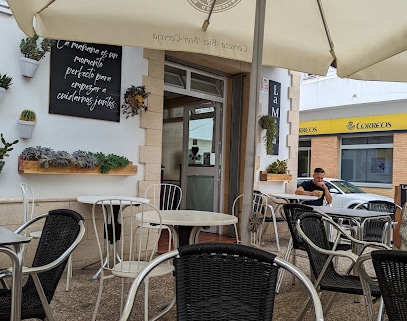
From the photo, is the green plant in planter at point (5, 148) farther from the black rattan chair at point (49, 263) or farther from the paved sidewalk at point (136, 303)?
the black rattan chair at point (49, 263)

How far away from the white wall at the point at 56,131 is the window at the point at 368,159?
31.0 feet

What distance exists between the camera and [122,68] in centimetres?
457

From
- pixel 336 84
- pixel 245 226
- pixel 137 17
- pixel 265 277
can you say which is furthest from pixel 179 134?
pixel 336 84

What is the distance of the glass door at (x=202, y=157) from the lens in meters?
6.28

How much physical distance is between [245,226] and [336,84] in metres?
11.4

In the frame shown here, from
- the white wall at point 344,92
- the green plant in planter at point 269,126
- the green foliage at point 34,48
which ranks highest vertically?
the white wall at point 344,92


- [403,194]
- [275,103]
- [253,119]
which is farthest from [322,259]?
[403,194]

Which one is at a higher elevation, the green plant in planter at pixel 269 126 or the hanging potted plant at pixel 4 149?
the green plant in planter at pixel 269 126

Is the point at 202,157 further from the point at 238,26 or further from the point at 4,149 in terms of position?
the point at 238,26

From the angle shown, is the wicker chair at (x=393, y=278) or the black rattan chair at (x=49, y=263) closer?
the wicker chair at (x=393, y=278)

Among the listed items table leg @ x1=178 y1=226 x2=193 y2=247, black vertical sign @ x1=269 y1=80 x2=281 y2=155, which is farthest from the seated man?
table leg @ x1=178 y1=226 x2=193 y2=247

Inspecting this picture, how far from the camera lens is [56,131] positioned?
4090 millimetres

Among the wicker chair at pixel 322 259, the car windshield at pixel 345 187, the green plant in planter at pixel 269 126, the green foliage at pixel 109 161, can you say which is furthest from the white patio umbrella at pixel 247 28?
the car windshield at pixel 345 187

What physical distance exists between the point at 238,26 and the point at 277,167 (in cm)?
408
